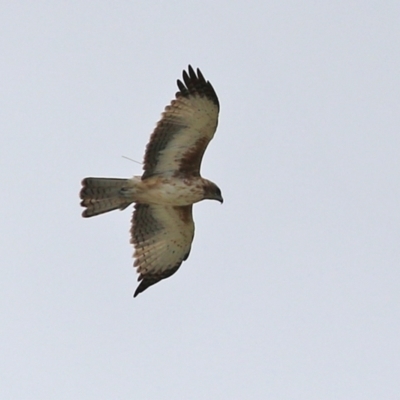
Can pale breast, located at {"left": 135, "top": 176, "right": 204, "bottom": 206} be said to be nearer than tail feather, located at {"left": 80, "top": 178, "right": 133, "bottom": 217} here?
Yes

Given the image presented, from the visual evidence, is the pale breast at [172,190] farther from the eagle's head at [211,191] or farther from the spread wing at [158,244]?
the spread wing at [158,244]

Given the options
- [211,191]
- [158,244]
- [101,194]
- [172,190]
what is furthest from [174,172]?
[158,244]

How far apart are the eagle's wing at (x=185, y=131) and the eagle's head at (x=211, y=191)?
0.24 meters

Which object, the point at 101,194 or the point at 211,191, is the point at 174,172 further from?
the point at 101,194

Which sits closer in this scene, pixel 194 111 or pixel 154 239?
pixel 194 111

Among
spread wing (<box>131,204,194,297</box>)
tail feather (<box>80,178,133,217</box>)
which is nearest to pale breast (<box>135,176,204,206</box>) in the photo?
tail feather (<box>80,178,133,217</box>)

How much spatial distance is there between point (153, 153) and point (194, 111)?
2.43 ft

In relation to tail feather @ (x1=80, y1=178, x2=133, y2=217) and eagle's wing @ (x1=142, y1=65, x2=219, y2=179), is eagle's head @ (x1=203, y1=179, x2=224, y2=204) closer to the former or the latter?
eagle's wing @ (x1=142, y1=65, x2=219, y2=179)

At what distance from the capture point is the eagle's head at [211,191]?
1581 centimetres

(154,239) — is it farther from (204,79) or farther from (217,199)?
(204,79)

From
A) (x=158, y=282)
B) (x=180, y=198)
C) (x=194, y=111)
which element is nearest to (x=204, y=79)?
(x=194, y=111)

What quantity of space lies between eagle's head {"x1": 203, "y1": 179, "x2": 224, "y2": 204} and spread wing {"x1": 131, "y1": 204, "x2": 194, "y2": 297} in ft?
2.73

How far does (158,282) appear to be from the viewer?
1675 centimetres

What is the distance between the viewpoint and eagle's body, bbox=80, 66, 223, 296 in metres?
15.6
